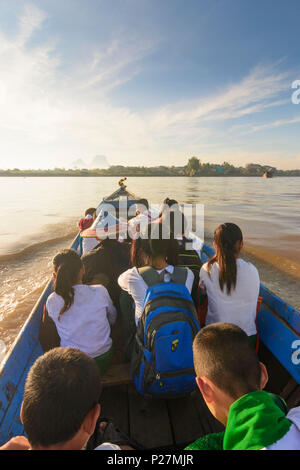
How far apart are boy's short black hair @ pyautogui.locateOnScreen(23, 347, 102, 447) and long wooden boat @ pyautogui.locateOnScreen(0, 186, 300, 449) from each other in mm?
945

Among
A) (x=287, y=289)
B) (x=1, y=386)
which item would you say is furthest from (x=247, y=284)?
(x=287, y=289)

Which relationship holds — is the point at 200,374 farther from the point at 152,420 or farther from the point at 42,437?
the point at 152,420

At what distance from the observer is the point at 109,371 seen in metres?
2.38

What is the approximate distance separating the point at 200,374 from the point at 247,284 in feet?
4.30

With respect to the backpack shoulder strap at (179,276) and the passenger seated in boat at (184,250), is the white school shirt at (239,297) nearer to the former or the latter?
the passenger seated in boat at (184,250)

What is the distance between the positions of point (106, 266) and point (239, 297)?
151cm

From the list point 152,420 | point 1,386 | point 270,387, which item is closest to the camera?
point 1,386

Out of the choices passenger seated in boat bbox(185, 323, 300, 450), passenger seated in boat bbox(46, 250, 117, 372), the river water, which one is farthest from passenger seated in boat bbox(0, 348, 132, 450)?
the river water

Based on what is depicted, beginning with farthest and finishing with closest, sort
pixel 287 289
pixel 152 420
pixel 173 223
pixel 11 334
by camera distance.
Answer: pixel 287 289 < pixel 11 334 < pixel 173 223 < pixel 152 420

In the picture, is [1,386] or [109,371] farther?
[109,371]

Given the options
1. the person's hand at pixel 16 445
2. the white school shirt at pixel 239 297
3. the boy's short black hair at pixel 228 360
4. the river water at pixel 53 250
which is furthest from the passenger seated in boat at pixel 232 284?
the river water at pixel 53 250

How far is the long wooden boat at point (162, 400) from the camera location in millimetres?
1819

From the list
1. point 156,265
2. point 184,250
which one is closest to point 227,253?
point 156,265

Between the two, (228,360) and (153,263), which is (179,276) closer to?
(153,263)
